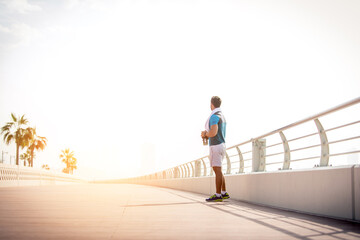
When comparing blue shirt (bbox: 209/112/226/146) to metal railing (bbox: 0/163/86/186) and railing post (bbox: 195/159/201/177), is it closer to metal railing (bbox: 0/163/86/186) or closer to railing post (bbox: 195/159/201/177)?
railing post (bbox: 195/159/201/177)

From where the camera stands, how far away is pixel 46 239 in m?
3.93

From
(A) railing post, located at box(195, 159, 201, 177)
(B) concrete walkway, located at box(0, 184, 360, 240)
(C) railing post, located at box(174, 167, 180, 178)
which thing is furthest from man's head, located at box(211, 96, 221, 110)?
(C) railing post, located at box(174, 167, 180, 178)

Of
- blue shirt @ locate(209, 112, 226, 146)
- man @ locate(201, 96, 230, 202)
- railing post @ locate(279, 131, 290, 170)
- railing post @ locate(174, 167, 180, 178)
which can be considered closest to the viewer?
railing post @ locate(279, 131, 290, 170)

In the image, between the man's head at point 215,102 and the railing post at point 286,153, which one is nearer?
the railing post at point 286,153

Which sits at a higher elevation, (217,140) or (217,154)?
(217,140)

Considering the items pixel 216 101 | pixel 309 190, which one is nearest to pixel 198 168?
pixel 216 101

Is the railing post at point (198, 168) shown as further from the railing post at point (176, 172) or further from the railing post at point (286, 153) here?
the railing post at point (286, 153)

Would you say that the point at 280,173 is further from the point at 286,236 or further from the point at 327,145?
the point at 286,236

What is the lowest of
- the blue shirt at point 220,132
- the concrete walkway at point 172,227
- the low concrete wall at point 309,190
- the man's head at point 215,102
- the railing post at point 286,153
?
the concrete walkway at point 172,227

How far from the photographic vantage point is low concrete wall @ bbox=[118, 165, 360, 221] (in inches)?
219

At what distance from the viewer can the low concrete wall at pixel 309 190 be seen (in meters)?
5.56

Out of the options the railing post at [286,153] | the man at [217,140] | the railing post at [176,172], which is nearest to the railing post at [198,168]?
the railing post at [176,172]

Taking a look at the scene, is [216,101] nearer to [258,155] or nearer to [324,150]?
[258,155]

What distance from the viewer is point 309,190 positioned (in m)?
6.72
